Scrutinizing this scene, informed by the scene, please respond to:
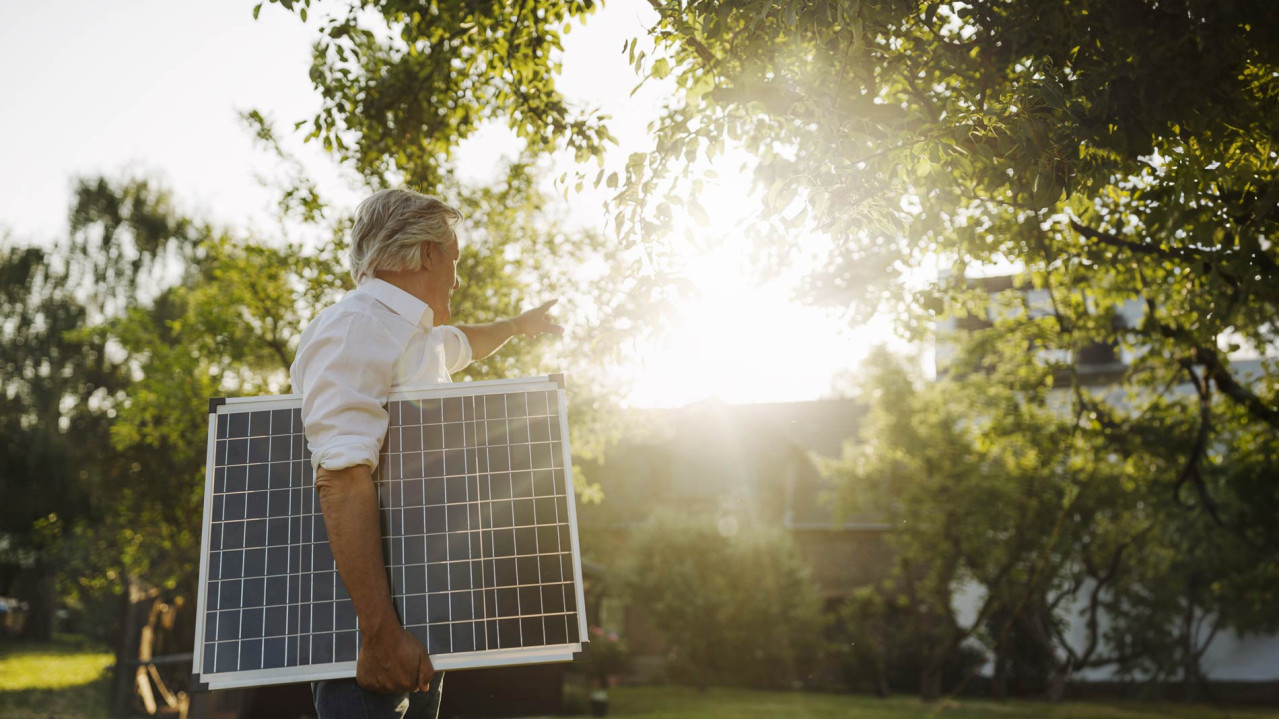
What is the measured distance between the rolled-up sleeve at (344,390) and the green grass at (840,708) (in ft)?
61.0

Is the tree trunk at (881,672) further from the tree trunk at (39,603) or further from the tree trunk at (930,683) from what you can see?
the tree trunk at (39,603)

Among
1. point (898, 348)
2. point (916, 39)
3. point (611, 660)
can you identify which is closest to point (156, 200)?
point (611, 660)

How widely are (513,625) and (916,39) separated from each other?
13.7ft

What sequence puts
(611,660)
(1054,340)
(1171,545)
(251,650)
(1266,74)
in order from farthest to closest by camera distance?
(611,660), (1171,545), (1054,340), (1266,74), (251,650)

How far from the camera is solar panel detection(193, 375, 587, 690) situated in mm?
2416

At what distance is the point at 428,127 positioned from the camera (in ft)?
27.2

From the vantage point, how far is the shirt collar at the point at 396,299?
2.54 m

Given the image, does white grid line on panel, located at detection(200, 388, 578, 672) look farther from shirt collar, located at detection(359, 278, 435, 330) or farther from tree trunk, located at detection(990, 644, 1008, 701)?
tree trunk, located at detection(990, 644, 1008, 701)

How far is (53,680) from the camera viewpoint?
82.8ft

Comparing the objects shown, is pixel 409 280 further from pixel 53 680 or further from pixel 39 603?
pixel 39 603

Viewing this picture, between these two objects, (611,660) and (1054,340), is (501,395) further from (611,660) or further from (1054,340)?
(611,660)

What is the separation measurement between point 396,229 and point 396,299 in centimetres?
22

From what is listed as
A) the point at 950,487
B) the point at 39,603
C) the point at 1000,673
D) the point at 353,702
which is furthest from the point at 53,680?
the point at 353,702

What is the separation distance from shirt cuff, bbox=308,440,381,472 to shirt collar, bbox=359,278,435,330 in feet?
1.33
